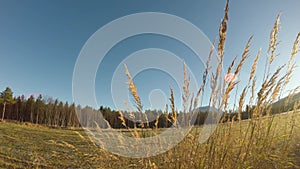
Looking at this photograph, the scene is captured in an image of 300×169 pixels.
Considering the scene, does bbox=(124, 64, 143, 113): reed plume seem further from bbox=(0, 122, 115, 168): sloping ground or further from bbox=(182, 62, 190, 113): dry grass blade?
bbox=(0, 122, 115, 168): sloping ground

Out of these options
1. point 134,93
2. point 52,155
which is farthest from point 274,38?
point 52,155

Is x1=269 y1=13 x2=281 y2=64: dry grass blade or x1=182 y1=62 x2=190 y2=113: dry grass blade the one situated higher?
x1=269 y1=13 x2=281 y2=64: dry grass blade

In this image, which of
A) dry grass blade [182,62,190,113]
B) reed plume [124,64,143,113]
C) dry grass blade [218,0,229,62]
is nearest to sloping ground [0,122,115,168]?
reed plume [124,64,143,113]

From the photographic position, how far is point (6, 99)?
171 ft

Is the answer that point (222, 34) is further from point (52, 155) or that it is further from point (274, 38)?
point (52, 155)

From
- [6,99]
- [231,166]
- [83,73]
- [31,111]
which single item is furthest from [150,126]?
[31,111]

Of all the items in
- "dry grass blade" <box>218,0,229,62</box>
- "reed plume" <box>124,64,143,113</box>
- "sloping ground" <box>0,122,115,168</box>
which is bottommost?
"sloping ground" <box>0,122,115,168</box>

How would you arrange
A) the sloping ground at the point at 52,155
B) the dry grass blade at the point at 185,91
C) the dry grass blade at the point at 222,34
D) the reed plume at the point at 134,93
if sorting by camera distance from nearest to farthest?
the dry grass blade at the point at 222,34 → the reed plume at the point at 134,93 → the dry grass blade at the point at 185,91 → the sloping ground at the point at 52,155

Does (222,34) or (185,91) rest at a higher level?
(222,34)

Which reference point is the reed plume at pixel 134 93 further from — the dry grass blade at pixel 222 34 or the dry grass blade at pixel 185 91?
the dry grass blade at pixel 222 34

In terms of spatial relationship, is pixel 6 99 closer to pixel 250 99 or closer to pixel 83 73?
pixel 83 73

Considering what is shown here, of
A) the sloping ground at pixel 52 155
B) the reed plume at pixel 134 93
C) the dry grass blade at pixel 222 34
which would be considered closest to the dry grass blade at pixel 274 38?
the dry grass blade at pixel 222 34

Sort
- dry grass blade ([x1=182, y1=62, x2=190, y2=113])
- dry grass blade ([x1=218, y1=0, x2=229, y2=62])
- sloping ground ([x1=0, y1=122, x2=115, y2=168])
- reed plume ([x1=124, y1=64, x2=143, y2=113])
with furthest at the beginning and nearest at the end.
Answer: sloping ground ([x1=0, y1=122, x2=115, y2=168])
dry grass blade ([x1=182, y1=62, x2=190, y2=113])
reed plume ([x1=124, y1=64, x2=143, y2=113])
dry grass blade ([x1=218, y1=0, x2=229, y2=62])

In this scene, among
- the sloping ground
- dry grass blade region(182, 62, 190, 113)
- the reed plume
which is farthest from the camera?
the sloping ground
